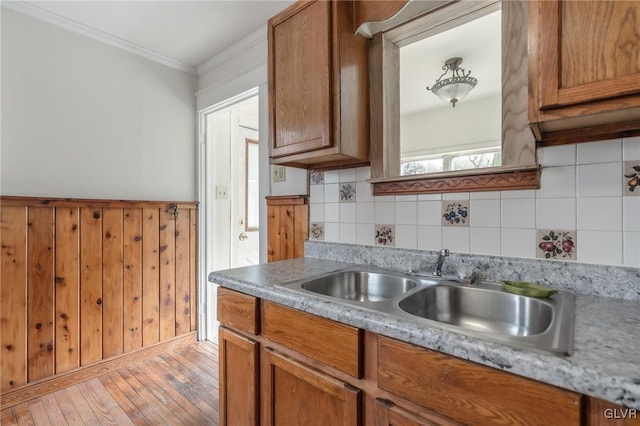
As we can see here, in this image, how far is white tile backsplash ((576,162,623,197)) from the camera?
97 centimetres

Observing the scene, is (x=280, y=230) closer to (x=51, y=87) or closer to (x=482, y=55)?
(x=482, y=55)

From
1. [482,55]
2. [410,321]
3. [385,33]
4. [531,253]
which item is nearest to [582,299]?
[531,253]

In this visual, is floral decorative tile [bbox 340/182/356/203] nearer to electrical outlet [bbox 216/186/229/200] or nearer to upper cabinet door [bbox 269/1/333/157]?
upper cabinet door [bbox 269/1/333/157]

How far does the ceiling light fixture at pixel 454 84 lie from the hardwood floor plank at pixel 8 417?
271cm

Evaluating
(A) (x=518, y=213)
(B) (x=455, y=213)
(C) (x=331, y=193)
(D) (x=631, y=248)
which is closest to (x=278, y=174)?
(C) (x=331, y=193)

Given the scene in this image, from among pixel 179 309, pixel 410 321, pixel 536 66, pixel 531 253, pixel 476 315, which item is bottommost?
pixel 179 309

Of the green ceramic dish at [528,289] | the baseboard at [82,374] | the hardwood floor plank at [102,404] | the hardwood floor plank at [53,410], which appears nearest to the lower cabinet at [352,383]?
the green ceramic dish at [528,289]

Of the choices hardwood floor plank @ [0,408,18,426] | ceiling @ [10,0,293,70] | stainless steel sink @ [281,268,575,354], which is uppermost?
ceiling @ [10,0,293,70]

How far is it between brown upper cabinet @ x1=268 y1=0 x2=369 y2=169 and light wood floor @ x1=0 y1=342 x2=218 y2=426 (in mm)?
1481

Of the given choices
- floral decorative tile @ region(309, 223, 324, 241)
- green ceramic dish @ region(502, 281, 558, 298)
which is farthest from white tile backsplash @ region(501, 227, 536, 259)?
floral decorative tile @ region(309, 223, 324, 241)

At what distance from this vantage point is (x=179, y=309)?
98.5 inches

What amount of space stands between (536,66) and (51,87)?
8.35ft

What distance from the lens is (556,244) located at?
1.06 m

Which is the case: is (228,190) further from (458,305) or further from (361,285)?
(458,305)
